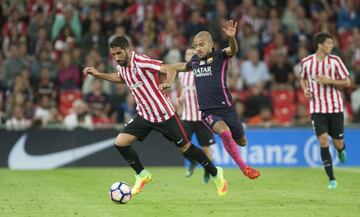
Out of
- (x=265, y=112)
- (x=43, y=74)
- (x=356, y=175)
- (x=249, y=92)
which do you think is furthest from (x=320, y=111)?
(x=43, y=74)

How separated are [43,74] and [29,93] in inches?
22.9

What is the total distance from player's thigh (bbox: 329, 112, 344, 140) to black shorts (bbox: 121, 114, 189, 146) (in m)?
3.10

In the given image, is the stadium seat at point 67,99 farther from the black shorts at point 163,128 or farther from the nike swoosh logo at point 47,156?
the black shorts at point 163,128

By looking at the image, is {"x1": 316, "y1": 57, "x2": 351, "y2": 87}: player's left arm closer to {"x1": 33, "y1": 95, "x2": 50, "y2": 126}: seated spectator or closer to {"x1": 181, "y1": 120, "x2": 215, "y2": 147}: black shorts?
{"x1": 181, "y1": 120, "x2": 215, "y2": 147}: black shorts

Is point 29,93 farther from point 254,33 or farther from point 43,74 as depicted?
point 254,33

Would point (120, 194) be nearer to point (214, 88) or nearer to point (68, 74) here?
point (214, 88)

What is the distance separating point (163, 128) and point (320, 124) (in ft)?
10.2

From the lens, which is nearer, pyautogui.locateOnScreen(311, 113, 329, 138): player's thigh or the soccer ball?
the soccer ball

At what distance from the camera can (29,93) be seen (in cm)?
2034

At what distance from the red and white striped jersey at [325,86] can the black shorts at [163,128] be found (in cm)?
291

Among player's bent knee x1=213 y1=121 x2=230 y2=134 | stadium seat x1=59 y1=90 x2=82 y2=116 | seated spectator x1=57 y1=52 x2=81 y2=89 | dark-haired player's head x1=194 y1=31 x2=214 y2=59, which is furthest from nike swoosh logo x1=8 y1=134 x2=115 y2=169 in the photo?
dark-haired player's head x1=194 y1=31 x2=214 y2=59

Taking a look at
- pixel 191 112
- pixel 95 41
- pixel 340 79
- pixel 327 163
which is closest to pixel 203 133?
pixel 191 112

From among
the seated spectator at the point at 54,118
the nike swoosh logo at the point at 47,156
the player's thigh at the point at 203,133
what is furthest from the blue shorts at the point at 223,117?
the seated spectator at the point at 54,118

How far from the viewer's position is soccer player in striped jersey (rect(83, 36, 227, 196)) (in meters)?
11.2
